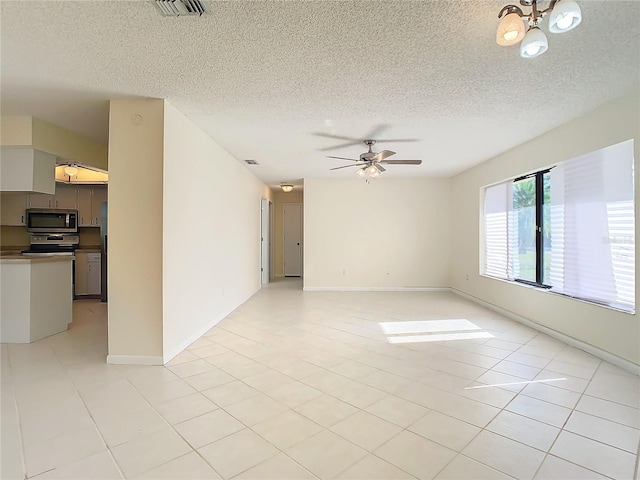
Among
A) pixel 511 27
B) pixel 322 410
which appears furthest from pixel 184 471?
pixel 511 27

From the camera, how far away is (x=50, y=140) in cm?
385

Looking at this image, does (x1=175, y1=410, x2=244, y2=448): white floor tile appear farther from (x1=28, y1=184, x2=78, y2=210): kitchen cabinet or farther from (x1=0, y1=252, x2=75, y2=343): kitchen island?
(x1=28, y1=184, x2=78, y2=210): kitchen cabinet

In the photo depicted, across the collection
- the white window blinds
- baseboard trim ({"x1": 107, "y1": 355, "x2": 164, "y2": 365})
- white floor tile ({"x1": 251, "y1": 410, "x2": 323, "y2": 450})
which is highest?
the white window blinds

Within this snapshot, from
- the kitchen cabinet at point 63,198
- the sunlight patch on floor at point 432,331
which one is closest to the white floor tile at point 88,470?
the sunlight patch on floor at point 432,331

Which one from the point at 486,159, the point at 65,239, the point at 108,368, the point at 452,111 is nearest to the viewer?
the point at 108,368

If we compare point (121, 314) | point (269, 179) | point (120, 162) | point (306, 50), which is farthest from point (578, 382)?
point (269, 179)

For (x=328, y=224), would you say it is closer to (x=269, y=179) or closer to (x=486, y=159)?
(x=269, y=179)

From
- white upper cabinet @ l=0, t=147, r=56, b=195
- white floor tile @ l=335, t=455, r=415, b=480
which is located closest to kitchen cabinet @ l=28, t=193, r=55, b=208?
white upper cabinet @ l=0, t=147, r=56, b=195

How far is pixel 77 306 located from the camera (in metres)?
5.82

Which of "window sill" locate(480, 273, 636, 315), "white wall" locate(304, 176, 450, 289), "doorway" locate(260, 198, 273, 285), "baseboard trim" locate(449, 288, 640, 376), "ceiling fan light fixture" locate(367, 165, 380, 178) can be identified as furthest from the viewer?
"doorway" locate(260, 198, 273, 285)

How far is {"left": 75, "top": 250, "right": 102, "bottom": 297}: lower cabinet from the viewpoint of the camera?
21.0ft

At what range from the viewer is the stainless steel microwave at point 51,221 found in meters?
5.83

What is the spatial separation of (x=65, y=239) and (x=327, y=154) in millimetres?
5336

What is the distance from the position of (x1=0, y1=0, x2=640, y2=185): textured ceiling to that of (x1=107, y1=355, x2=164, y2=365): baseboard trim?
2466 millimetres
